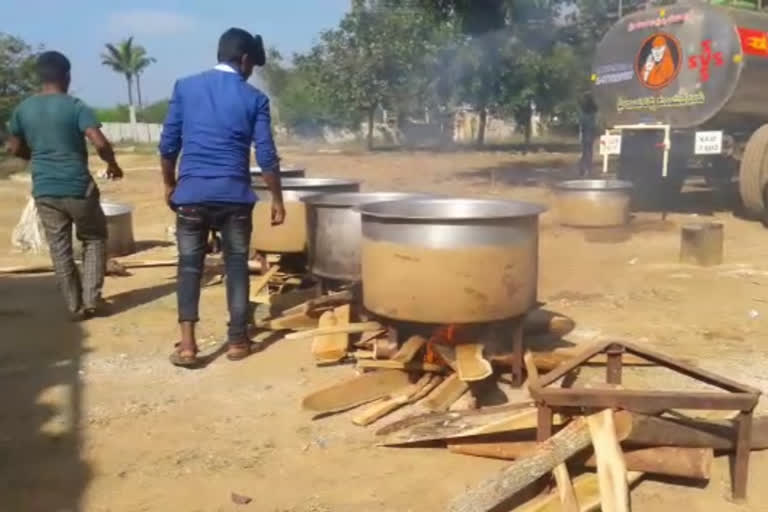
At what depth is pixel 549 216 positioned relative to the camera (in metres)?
10.7

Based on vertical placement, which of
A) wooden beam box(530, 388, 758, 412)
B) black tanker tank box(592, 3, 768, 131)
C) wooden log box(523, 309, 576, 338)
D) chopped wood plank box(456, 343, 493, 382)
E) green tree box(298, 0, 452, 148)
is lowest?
wooden log box(523, 309, 576, 338)

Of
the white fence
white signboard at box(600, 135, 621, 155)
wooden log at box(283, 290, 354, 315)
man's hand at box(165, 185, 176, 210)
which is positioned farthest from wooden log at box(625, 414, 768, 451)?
the white fence

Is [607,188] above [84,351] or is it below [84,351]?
above

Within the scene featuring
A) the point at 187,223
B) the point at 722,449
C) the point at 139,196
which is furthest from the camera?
the point at 139,196

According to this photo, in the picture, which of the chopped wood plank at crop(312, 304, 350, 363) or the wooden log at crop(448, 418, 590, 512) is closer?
the wooden log at crop(448, 418, 590, 512)

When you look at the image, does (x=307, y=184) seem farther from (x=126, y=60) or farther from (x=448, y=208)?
(x=126, y=60)

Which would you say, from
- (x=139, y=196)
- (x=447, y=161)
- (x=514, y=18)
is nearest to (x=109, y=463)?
(x=139, y=196)

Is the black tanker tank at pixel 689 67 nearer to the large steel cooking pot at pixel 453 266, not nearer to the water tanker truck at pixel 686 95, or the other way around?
the water tanker truck at pixel 686 95

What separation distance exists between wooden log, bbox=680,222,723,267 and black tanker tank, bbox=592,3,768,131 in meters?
3.17

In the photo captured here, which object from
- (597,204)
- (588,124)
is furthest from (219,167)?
(588,124)

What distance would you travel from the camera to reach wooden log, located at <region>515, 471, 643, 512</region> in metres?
2.85

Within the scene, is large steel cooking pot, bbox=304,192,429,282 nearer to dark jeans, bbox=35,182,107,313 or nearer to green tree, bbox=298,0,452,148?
dark jeans, bbox=35,182,107,313

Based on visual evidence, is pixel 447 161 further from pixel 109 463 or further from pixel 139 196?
pixel 109 463

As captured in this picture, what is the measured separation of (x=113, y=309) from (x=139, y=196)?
1017 cm
